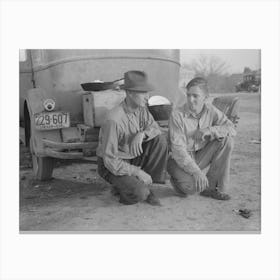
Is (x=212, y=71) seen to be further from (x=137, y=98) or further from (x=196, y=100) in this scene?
(x=137, y=98)

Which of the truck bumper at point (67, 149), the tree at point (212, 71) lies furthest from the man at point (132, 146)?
the tree at point (212, 71)

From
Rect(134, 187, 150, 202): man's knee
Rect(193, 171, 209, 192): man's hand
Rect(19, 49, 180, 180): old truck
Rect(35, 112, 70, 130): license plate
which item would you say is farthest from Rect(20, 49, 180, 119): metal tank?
Rect(134, 187, 150, 202): man's knee

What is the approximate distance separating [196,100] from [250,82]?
49 cm

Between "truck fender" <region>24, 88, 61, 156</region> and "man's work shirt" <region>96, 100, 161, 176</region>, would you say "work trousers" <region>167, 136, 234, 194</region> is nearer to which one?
"man's work shirt" <region>96, 100, 161, 176</region>

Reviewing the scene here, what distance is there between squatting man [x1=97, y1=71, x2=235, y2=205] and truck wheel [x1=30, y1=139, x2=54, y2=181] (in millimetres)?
547

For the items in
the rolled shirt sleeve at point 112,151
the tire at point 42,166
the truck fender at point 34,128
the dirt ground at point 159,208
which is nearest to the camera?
the rolled shirt sleeve at point 112,151

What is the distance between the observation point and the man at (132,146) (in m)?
3.41

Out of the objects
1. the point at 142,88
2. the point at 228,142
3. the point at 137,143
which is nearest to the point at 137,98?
the point at 142,88

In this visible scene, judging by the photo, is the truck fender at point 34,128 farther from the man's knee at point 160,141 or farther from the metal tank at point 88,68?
the man's knee at point 160,141

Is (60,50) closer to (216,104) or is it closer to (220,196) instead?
(216,104)

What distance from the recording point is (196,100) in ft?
11.7

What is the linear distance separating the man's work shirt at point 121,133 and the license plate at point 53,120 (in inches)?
14.7

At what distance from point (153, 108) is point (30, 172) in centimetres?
128

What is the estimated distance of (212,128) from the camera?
357 centimetres
